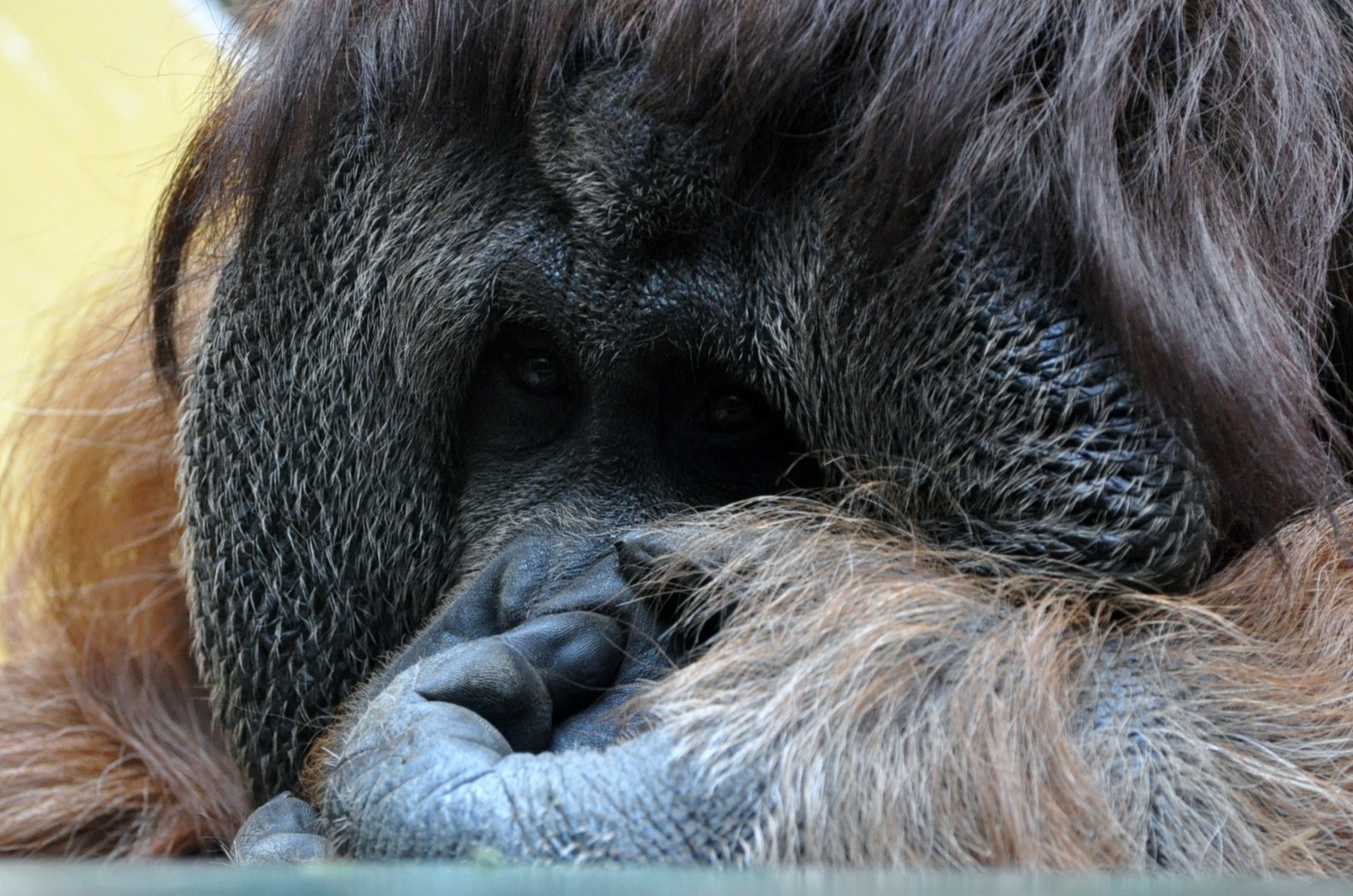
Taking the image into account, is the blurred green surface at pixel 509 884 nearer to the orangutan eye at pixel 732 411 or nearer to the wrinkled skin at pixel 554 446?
the wrinkled skin at pixel 554 446

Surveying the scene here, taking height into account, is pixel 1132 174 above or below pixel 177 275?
below

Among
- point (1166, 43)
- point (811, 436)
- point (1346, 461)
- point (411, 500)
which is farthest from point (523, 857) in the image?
point (1346, 461)

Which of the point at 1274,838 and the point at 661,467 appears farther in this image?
the point at 661,467

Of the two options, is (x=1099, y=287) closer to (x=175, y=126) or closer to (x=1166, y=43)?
(x=1166, y=43)

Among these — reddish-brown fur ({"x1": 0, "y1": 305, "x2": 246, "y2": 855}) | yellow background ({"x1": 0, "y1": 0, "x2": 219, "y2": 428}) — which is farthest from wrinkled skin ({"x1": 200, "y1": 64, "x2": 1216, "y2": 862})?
yellow background ({"x1": 0, "y1": 0, "x2": 219, "y2": 428})

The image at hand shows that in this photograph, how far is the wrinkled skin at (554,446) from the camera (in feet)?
3.78

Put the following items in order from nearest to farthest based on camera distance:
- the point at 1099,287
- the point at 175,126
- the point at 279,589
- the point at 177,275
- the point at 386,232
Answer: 1. the point at 1099,287
2. the point at 386,232
3. the point at 279,589
4. the point at 177,275
5. the point at 175,126

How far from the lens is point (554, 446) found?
153cm

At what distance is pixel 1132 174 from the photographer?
1.26m

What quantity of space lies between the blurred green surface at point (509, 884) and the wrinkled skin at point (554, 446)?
38cm

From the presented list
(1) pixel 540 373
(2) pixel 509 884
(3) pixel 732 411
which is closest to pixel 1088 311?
(3) pixel 732 411

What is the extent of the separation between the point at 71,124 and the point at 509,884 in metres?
2.81

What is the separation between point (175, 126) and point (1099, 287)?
241 centimetres

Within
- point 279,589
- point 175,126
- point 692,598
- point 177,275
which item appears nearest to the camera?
point 692,598
